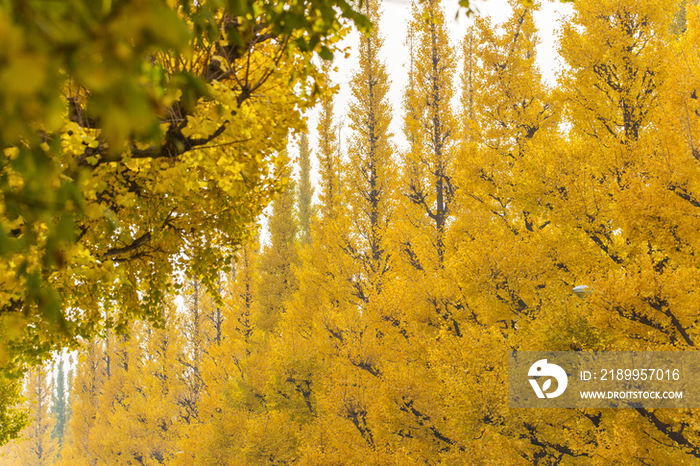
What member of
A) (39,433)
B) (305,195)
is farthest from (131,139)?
(39,433)

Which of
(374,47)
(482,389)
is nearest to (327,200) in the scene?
(374,47)

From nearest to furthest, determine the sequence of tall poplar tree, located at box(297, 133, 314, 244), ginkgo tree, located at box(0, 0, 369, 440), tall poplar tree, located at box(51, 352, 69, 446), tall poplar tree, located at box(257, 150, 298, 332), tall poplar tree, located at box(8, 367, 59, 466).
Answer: ginkgo tree, located at box(0, 0, 369, 440)
tall poplar tree, located at box(257, 150, 298, 332)
tall poplar tree, located at box(297, 133, 314, 244)
tall poplar tree, located at box(8, 367, 59, 466)
tall poplar tree, located at box(51, 352, 69, 446)

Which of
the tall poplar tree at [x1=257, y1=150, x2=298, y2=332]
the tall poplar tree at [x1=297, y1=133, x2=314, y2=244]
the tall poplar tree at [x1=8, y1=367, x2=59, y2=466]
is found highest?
the tall poplar tree at [x1=297, y1=133, x2=314, y2=244]

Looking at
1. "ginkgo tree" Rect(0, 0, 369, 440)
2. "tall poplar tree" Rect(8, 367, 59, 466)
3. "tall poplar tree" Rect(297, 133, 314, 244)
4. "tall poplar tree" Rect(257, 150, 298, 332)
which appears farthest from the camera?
"tall poplar tree" Rect(8, 367, 59, 466)

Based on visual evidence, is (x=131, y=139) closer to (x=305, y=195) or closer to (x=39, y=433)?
Result: (x=305, y=195)

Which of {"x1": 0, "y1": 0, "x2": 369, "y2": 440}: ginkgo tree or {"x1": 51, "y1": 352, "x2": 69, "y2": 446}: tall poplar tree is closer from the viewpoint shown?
{"x1": 0, "y1": 0, "x2": 369, "y2": 440}: ginkgo tree

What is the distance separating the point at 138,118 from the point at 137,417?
2986cm

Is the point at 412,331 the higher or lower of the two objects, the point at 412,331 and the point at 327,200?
the lower

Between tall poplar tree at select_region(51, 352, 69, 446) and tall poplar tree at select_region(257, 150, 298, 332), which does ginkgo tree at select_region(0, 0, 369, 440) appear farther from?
tall poplar tree at select_region(51, 352, 69, 446)

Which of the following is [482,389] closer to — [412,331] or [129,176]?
[412,331]

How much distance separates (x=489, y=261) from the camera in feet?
33.2

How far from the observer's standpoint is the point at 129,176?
4512 millimetres

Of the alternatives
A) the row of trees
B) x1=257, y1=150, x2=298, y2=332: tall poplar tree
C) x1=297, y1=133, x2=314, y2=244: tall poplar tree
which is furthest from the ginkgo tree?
x1=297, y1=133, x2=314, y2=244: tall poplar tree

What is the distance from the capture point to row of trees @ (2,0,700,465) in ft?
24.8
